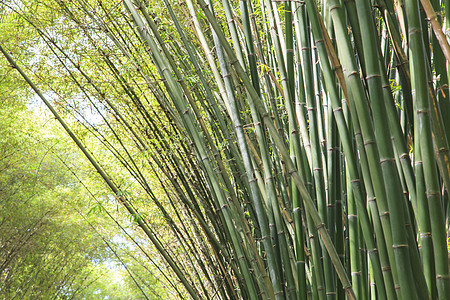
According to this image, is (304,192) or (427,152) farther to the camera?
(304,192)

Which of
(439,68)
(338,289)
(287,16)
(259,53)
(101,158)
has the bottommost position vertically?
(338,289)

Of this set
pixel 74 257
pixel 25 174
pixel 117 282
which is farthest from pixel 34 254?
pixel 117 282

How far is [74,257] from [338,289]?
8.61 meters

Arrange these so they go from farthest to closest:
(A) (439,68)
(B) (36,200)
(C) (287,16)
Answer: (B) (36,200), (C) (287,16), (A) (439,68)

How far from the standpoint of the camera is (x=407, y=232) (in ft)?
2.61

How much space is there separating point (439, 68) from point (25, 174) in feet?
22.9

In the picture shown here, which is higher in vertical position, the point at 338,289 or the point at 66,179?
the point at 66,179

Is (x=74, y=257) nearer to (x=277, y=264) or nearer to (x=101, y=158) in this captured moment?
(x=101, y=158)

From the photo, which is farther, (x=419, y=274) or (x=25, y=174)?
(x=25, y=174)

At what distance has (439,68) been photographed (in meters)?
0.97

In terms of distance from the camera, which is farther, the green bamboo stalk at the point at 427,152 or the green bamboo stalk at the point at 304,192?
the green bamboo stalk at the point at 304,192

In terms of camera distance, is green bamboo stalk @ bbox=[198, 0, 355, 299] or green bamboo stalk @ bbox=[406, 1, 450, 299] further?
green bamboo stalk @ bbox=[198, 0, 355, 299]

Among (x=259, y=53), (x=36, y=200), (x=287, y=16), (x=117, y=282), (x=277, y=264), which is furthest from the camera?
(x=117, y=282)

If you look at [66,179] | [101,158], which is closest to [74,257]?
[66,179]
